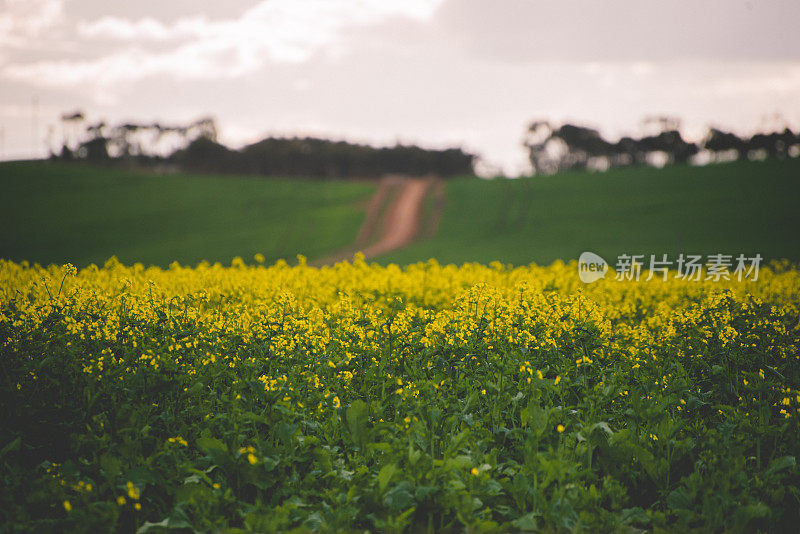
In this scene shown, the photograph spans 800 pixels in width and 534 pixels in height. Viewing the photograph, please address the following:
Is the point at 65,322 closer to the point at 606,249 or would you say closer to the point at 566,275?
the point at 566,275

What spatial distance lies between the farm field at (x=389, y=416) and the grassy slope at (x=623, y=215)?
24346 millimetres

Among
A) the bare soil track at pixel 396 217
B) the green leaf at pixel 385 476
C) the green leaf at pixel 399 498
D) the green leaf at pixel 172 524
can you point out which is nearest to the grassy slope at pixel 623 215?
the bare soil track at pixel 396 217

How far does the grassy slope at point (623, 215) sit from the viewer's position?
1394 inches

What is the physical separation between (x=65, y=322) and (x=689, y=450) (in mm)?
6723

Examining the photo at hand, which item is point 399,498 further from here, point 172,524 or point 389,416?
point 172,524

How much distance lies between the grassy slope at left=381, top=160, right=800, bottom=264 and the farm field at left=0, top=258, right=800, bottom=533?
2435cm

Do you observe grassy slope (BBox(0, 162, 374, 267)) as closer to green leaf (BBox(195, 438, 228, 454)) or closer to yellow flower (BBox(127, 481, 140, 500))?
green leaf (BBox(195, 438, 228, 454))

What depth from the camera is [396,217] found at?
48.7 metres

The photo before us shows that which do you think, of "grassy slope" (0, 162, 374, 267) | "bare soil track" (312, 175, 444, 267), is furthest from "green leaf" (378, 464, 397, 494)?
"grassy slope" (0, 162, 374, 267)

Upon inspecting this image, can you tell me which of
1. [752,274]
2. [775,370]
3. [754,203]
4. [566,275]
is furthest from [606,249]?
[775,370]

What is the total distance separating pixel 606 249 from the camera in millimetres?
35625

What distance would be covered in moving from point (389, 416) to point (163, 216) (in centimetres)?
4944

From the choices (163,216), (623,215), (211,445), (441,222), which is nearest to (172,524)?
(211,445)

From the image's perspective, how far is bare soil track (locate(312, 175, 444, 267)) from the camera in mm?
39094
